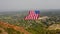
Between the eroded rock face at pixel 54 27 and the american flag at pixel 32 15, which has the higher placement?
the american flag at pixel 32 15

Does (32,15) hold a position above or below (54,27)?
above

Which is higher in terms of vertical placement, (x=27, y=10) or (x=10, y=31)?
(x=27, y=10)

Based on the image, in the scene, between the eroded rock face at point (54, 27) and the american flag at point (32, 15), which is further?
the american flag at point (32, 15)

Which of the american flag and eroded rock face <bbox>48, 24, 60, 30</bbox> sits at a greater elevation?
the american flag

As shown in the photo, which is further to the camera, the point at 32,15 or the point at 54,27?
the point at 32,15

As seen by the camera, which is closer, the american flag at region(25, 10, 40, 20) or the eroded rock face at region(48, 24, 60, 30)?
the eroded rock face at region(48, 24, 60, 30)

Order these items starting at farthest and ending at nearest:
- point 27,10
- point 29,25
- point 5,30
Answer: point 27,10
point 29,25
point 5,30

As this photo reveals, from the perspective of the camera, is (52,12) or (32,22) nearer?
(32,22)

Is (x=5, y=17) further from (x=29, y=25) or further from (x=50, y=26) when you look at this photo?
(x=50, y=26)

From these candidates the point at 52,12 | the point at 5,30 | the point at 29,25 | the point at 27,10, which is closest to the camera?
the point at 5,30

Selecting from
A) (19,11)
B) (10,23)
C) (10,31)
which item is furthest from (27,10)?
(10,31)
